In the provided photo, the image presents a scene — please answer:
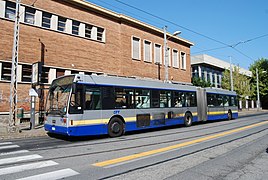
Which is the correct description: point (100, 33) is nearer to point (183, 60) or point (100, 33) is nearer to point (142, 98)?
point (142, 98)

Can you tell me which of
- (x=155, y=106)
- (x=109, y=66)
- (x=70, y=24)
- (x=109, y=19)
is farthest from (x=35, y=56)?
(x=155, y=106)

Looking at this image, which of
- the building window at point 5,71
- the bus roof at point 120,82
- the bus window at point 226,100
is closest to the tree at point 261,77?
the bus window at point 226,100

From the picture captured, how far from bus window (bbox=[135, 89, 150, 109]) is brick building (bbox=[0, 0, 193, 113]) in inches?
374

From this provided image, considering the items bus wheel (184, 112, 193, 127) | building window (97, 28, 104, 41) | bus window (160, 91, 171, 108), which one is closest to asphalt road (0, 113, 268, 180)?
bus window (160, 91, 171, 108)

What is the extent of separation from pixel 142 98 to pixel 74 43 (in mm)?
10876

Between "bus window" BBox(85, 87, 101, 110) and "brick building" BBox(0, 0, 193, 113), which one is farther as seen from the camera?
"brick building" BBox(0, 0, 193, 113)

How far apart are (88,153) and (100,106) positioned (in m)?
3.59

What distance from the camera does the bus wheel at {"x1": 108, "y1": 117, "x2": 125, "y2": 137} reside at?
11.0 m

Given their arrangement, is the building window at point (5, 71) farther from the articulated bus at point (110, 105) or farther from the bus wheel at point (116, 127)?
the bus wheel at point (116, 127)

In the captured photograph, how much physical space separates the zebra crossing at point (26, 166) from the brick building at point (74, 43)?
421 inches

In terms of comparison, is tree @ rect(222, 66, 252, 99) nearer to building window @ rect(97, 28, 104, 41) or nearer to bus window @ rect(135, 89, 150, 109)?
building window @ rect(97, 28, 104, 41)

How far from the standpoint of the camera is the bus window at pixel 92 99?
10234 millimetres

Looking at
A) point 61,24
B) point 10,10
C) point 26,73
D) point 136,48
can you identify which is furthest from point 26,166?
point 136,48

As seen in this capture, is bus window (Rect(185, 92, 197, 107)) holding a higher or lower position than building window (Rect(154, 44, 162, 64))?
lower
